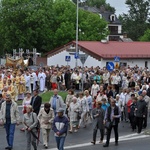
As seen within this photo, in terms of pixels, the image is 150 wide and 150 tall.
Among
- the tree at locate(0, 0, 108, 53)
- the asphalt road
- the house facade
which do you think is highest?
the house facade

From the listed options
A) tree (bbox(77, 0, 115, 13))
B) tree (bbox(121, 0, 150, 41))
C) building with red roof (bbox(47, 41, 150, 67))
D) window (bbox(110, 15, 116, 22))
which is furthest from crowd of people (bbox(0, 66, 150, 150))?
tree (bbox(77, 0, 115, 13))

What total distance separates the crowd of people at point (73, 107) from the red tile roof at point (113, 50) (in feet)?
63.9

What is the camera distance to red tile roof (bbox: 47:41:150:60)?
53.9m

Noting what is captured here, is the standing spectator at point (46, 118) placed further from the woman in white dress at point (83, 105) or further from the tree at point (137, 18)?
the tree at point (137, 18)

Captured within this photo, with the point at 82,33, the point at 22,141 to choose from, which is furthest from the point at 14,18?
the point at 22,141

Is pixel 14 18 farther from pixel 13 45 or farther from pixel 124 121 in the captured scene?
pixel 124 121

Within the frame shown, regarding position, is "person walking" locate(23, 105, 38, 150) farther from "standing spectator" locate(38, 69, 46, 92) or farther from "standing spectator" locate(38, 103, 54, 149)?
"standing spectator" locate(38, 69, 46, 92)

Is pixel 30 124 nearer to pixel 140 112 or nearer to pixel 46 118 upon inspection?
pixel 46 118

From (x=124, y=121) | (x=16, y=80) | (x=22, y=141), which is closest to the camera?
(x=22, y=141)

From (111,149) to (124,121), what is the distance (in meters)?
6.41

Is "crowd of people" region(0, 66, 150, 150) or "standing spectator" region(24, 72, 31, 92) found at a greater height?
"standing spectator" region(24, 72, 31, 92)

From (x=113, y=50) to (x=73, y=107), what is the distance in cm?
3642

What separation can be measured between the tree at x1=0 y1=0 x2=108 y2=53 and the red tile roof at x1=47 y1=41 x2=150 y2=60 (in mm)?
9309

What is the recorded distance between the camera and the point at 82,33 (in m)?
72.9
